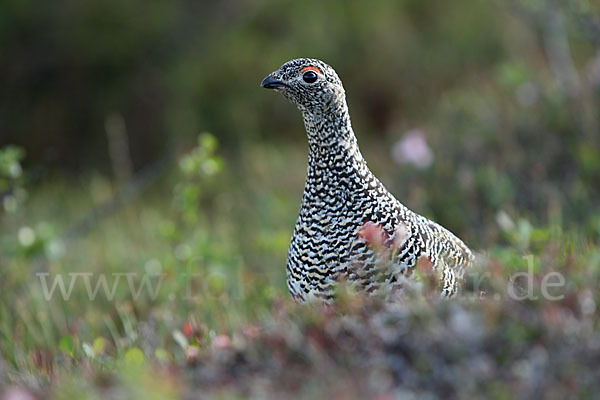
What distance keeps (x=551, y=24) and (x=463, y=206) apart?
3.30m

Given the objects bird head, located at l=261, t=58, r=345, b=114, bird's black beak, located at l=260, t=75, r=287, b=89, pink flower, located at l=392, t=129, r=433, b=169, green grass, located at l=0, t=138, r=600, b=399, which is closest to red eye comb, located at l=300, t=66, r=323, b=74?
bird head, located at l=261, t=58, r=345, b=114

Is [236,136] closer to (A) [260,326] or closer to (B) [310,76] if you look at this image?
(B) [310,76]

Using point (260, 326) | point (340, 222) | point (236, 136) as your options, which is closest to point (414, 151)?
point (340, 222)

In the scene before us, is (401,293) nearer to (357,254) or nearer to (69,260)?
(357,254)

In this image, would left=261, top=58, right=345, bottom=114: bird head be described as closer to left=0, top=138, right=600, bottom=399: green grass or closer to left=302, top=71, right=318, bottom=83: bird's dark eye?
left=302, top=71, right=318, bottom=83: bird's dark eye

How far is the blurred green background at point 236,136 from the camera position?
5.13m

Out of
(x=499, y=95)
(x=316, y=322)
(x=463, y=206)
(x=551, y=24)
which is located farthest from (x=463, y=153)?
(x=316, y=322)

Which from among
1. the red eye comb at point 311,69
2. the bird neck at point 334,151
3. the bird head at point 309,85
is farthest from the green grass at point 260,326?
the red eye comb at point 311,69

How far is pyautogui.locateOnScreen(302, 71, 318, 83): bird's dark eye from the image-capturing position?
3.81 m

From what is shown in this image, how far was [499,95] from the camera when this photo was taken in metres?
8.31

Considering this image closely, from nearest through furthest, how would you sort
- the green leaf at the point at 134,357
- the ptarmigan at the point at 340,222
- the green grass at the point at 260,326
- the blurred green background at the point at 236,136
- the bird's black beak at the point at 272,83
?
the green grass at the point at 260,326
the green leaf at the point at 134,357
the ptarmigan at the point at 340,222
the bird's black beak at the point at 272,83
the blurred green background at the point at 236,136

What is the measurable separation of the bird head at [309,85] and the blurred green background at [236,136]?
42.9 inches

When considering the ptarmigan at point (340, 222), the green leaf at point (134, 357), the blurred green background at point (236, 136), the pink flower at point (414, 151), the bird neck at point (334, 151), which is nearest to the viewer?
the green leaf at point (134, 357)

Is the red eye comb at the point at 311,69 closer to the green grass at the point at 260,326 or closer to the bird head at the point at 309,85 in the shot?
the bird head at the point at 309,85
